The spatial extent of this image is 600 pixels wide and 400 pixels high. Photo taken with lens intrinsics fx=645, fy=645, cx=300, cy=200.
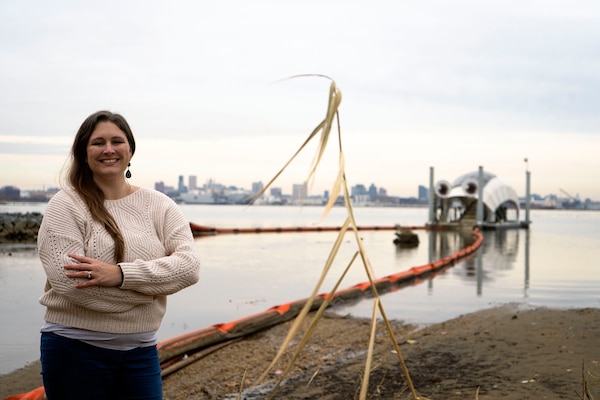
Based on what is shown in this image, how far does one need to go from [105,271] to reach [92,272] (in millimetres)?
42

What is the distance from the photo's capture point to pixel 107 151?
2.24 meters

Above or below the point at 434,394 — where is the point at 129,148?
above

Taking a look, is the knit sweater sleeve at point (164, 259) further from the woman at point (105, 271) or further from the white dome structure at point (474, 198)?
the white dome structure at point (474, 198)

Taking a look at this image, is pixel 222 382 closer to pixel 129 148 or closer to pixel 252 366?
pixel 252 366

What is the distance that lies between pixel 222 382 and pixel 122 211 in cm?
310

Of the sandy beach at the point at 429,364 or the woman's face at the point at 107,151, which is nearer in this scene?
the woman's face at the point at 107,151

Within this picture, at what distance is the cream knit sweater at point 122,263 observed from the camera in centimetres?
210

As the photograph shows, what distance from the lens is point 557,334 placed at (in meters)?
5.90

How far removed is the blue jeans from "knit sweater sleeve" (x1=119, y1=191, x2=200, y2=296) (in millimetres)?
234

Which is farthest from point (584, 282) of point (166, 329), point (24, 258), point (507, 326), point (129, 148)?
point (24, 258)

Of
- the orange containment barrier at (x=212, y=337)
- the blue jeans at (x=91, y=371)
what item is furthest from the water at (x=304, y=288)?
the blue jeans at (x=91, y=371)

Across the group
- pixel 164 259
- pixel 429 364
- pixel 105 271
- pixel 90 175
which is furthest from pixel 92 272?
pixel 429 364

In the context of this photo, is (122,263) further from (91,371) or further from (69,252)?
(91,371)

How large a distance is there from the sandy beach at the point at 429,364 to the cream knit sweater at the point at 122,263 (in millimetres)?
1605
